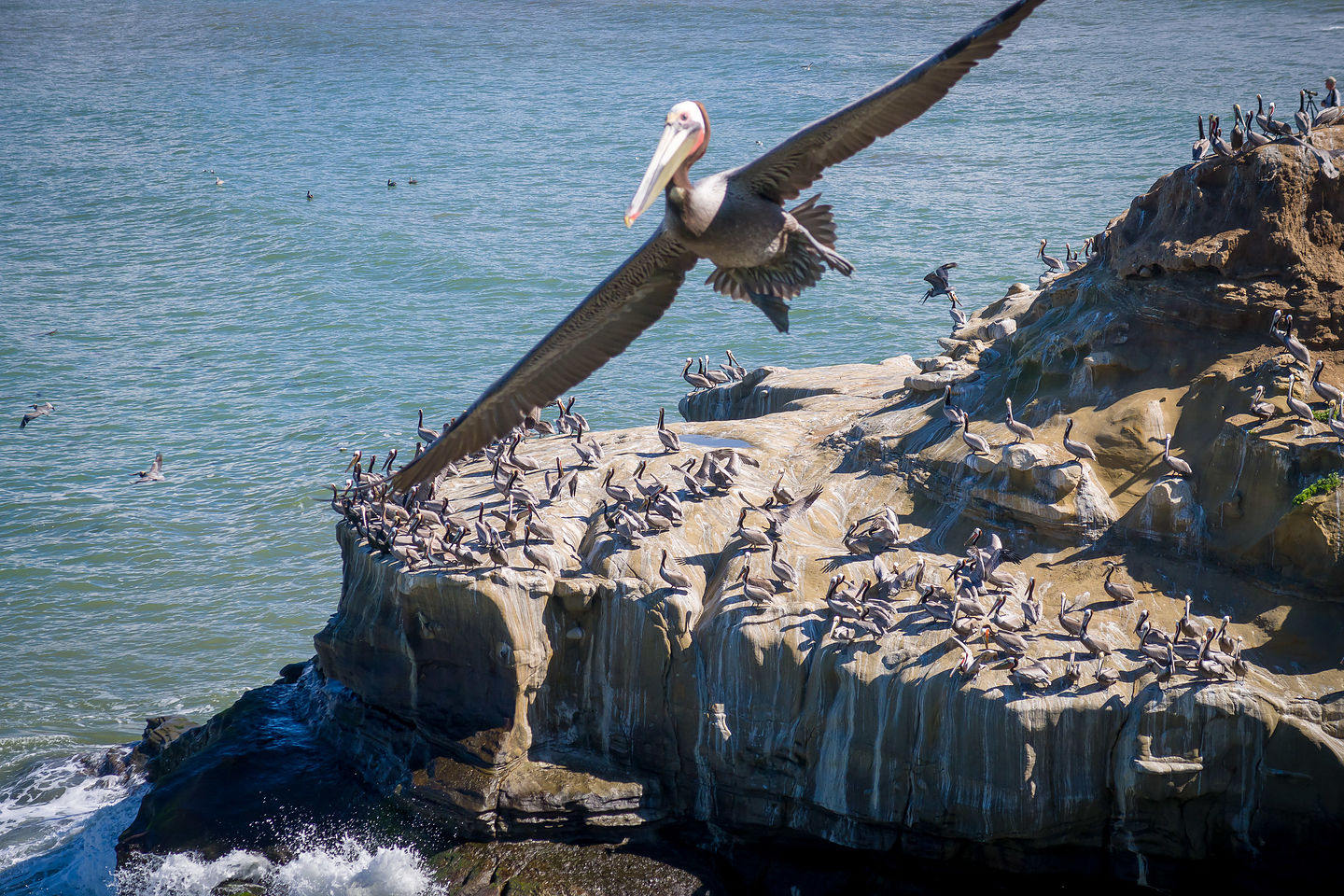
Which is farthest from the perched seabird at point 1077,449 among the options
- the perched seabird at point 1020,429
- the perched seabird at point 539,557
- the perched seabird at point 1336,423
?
the perched seabird at point 539,557

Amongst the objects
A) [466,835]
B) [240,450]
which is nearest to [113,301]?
[240,450]

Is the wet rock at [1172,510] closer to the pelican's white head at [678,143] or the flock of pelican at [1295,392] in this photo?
the flock of pelican at [1295,392]

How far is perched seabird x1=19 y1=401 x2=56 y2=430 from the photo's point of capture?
82.4ft

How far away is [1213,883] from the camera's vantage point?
10375 mm

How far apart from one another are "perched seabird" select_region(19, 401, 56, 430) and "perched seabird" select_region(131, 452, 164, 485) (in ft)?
10.9

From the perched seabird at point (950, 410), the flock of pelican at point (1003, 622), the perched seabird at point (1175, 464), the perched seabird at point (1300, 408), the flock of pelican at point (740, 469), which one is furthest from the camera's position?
the perched seabird at point (950, 410)

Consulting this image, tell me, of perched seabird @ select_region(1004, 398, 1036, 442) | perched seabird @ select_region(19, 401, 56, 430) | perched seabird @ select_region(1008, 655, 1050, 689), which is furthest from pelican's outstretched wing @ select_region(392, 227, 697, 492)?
perched seabird @ select_region(19, 401, 56, 430)

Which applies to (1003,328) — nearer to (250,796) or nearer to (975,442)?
(975,442)

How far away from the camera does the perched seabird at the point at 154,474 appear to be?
75.4ft

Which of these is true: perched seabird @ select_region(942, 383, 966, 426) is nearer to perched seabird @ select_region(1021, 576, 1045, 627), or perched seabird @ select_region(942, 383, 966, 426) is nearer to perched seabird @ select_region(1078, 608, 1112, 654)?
perched seabird @ select_region(1021, 576, 1045, 627)

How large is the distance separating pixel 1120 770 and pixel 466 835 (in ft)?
20.5

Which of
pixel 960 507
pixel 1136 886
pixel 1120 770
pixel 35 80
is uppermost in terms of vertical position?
pixel 35 80

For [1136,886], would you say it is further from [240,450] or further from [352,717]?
[240,450]

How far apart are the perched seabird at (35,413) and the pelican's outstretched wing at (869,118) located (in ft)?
73.0
